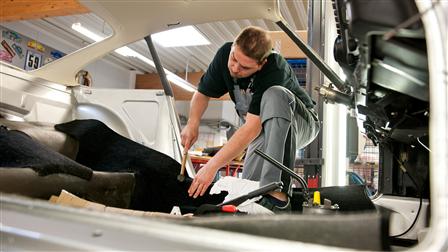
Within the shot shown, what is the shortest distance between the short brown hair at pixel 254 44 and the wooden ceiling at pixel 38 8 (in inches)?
109

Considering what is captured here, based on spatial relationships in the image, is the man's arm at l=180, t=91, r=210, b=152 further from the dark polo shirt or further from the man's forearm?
the man's forearm

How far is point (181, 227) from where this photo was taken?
42 cm

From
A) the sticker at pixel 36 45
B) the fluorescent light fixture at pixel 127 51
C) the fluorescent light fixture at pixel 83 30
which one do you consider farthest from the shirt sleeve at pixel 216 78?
the sticker at pixel 36 45

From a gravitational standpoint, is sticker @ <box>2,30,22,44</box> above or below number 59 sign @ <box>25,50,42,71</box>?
above

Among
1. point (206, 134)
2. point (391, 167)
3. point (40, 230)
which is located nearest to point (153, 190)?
point (391, 167)

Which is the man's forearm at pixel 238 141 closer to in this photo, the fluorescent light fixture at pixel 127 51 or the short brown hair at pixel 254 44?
the short brown hair at pixel 254 44

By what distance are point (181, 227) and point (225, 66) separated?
147 centimetres

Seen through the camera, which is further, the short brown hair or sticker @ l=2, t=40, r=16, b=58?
sticker @ l=2, t=40, r=16, b=58

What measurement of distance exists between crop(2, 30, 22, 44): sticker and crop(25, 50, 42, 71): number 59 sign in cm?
27

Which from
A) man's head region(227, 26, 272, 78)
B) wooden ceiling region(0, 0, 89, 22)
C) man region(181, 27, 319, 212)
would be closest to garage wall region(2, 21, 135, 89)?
wooden ceiling region(0, 0, 89, 22)

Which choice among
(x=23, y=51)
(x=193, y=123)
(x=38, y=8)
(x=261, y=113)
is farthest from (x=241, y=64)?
(x=23, y=51)

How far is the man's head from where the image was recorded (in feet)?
5.04

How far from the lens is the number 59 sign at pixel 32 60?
6.36 m

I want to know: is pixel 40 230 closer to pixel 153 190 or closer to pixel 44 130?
pixel 153 190
